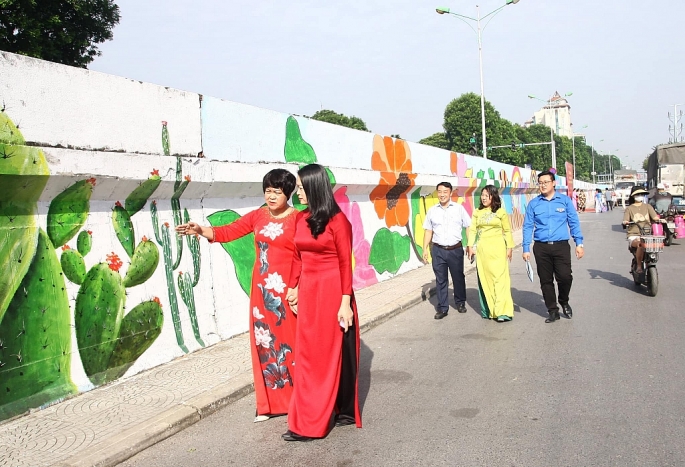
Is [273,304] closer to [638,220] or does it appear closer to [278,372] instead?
[278,372]

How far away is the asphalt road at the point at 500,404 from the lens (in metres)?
3.74

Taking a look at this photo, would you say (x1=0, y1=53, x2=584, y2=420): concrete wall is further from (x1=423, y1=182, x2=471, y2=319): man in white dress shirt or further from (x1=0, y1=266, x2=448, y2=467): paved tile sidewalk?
(x1=423, y1=182, x2=471, y2=319): man in white dress shirt

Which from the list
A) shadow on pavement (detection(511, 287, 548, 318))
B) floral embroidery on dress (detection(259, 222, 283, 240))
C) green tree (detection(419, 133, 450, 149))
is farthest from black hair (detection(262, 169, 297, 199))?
green tree (detection(419, 133, 450, 149))

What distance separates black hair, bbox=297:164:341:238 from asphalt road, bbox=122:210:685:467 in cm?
145

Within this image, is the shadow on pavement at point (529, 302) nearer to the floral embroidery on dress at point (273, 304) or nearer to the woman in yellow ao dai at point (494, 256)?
the woman in yellow ao dai at point (494, 256)

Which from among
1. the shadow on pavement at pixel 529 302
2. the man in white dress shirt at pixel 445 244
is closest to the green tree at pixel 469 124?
the shadow on pavement at pixel 529 302

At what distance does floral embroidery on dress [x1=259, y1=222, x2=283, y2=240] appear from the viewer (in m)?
4.30

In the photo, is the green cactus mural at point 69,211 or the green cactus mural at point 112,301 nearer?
the green cactus mural at point 69,211

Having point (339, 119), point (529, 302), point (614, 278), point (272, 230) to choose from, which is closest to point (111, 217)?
point (272, 230)

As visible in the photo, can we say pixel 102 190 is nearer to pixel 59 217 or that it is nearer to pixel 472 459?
pixel 59 217

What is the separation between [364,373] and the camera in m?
5.67

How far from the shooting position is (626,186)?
60812mm

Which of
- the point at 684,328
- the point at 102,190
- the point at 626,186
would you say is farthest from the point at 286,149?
the point at 626,186

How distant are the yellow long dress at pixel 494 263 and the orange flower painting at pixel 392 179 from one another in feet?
11.3
